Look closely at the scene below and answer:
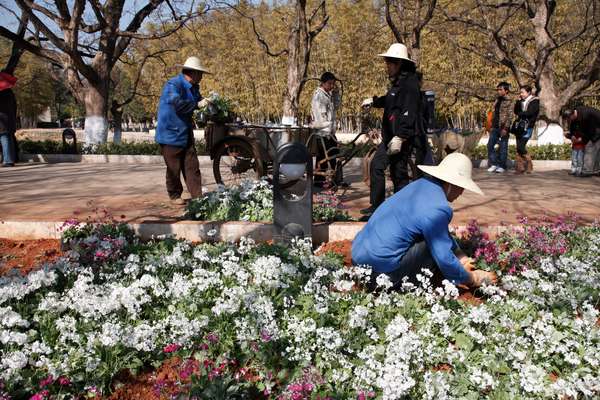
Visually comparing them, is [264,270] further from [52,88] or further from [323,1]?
[52,88]

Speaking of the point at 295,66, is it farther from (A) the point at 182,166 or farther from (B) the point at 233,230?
(B) the point at 233,230

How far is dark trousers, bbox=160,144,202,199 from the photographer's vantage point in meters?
7.02

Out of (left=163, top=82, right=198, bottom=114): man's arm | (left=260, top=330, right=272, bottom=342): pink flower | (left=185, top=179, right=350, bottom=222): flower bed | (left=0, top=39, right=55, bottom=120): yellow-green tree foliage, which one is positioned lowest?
(left=260, top=330, right=272, bottom=342): pink flower

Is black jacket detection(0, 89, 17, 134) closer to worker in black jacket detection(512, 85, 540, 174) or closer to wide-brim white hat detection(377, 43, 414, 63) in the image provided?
wide-brim white hat detection(377, 43, 414, 63)

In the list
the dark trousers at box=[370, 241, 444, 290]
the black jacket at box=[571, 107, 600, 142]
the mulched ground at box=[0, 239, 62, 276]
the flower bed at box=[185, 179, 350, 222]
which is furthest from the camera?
the black jacket at box=[571, 107, 600, 142]

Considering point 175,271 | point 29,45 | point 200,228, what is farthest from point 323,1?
point 175,271

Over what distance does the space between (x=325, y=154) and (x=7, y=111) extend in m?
8.41

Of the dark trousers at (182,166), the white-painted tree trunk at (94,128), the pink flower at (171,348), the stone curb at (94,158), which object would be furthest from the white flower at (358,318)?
the white-painted tree trunk at (94,128)

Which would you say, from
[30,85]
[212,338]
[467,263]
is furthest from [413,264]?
[30,85]

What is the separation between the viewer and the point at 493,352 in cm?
309

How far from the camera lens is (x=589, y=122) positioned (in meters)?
10.7

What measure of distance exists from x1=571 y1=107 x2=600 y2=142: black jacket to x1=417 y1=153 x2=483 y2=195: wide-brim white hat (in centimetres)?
834

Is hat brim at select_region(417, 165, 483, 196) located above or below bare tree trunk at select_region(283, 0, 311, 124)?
below

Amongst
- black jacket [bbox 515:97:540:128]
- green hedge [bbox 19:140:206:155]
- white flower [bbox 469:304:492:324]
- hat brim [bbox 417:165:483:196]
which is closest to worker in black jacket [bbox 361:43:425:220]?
hat brim [bbox 417:165:483:196]
